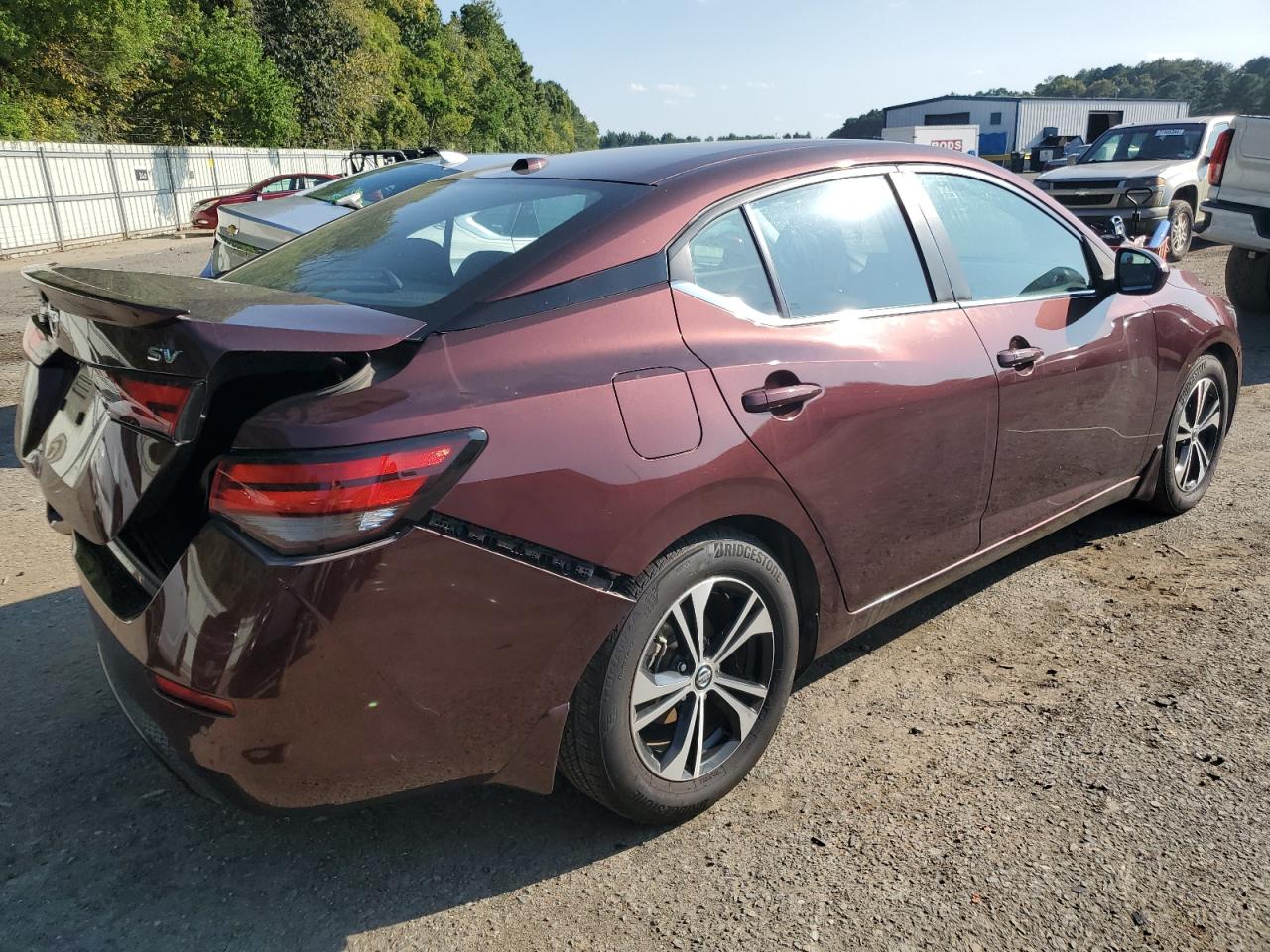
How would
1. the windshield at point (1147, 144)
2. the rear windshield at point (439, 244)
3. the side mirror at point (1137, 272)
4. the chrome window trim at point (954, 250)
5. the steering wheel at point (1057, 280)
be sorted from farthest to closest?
the windshield at point (1147, 144), the side mirror at point (1137, 272), the steering wheel at point (1057, 280), the chrome window trim at point (954, 250), the rear windshield at point (439, 244)

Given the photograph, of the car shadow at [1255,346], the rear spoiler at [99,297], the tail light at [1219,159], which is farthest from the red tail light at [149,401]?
the tail light at [1219,159]

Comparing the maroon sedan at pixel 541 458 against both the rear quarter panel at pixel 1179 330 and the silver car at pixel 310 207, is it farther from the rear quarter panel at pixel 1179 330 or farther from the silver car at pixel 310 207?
the silver car at pixel 310 207

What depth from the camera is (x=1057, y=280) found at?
368 centimetres

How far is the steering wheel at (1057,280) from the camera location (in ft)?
11.7

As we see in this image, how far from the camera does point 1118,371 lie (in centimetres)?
377

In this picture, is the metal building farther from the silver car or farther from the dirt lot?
the dirt lot

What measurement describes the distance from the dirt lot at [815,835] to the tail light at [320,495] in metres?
0.99

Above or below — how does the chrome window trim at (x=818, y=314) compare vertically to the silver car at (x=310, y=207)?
below

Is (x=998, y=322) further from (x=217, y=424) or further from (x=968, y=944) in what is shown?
(x=217, y=424)

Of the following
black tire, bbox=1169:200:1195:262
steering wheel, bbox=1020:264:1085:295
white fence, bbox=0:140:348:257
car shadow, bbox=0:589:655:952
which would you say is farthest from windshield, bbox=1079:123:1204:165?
white fence, bbox=0:140:348:257

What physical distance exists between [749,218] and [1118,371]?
1877 mm

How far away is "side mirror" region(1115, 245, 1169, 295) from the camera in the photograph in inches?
150

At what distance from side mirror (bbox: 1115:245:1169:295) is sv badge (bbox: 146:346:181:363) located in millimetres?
3401

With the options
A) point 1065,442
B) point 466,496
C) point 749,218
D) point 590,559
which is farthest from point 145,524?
point 1065,442
